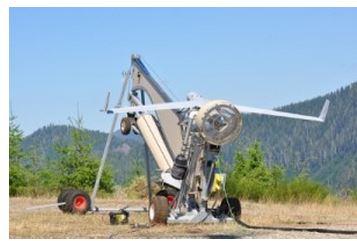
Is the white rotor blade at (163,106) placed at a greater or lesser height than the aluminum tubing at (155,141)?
greater

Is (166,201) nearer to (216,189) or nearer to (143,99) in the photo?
(216,189)

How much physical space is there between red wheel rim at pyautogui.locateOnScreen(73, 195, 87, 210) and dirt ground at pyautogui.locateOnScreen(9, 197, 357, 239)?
0.50 meters

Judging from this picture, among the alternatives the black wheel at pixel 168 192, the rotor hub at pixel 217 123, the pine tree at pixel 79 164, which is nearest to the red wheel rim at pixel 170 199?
the black wheel at pixel 168 192

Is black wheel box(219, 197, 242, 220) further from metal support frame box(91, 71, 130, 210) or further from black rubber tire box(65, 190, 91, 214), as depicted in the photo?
black rubber tire box(65, 190, 91, 214)

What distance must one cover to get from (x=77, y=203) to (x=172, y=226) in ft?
15.6

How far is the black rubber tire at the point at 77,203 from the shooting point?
21469 mm

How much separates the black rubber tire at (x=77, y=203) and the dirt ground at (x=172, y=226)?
0.35 metres

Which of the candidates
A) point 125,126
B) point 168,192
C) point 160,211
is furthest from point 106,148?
point 160,211

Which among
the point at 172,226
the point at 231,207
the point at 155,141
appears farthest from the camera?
the point at 155,141

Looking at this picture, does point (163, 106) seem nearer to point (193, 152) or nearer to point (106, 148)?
point (193, 152)

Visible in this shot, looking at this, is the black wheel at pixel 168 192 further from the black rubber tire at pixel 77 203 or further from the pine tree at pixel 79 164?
the pine tree at pixel 79 164

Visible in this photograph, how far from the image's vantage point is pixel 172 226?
17453 millimetres

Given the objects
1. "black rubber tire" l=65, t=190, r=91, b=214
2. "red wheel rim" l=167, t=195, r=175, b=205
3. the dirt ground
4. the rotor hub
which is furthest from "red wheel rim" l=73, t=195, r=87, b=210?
the rotor hub

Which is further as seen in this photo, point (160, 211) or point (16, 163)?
point (16, 163)
